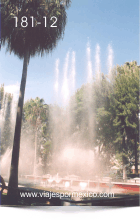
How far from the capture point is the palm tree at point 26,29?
505 inches

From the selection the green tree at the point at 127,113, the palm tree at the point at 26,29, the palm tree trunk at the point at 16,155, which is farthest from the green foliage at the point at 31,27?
the green tree at the point at 127,113

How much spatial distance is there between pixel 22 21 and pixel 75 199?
36.5ft

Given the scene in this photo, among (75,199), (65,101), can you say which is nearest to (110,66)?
(65,101)

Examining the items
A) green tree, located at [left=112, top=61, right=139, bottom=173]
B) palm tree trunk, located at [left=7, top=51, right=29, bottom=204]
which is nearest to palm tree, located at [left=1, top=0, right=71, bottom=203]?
palm tree trunk, located at [left=7, top=51, right=29, bottom=204]

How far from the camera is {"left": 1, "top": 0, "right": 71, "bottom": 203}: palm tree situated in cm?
1282

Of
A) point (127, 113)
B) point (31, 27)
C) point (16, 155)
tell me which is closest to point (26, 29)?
point (31, 27)

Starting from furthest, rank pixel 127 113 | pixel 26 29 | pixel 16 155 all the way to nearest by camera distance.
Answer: pixel 127 113, pixel 26 29, pixel 16 155

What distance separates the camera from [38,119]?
2931cm

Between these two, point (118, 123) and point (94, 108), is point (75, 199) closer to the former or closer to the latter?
point (118, 123)

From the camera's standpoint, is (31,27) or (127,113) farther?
(127,113)

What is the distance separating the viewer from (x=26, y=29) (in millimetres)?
13367

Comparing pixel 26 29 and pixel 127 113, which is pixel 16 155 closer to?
pixel 26 29

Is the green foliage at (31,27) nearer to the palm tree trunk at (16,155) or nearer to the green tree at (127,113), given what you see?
the palm tree trunk at (16,155)

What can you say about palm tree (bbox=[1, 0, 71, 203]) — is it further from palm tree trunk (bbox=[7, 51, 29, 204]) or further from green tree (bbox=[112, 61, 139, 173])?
green tree (bbox=[112, 61, 139, 173])
